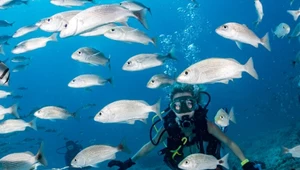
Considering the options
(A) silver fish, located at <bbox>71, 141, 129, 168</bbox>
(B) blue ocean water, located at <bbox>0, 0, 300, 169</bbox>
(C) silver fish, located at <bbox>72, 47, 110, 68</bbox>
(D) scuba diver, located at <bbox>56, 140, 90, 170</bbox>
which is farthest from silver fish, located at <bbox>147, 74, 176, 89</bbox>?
(B) blue ocean water, located at <bbox>0, 0, 300, 169</bbox>

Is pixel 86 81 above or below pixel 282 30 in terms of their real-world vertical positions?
below

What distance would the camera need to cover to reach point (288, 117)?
2986cm

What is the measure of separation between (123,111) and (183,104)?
1054 mm

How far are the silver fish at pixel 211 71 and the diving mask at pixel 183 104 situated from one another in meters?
1.08

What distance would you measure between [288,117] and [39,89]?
11411 cm

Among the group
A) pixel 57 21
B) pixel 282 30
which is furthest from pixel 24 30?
pixel 282 30

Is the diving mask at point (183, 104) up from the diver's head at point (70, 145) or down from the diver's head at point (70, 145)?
up

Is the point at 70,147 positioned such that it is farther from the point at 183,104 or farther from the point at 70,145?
the point at 183,104

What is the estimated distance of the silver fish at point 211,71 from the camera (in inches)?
152

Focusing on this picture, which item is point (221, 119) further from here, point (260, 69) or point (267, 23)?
point (267, 23)

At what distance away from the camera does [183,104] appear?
16.5 feet

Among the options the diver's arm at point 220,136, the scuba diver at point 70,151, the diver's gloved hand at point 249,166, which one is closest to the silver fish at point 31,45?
the diver's arm at point 220,136

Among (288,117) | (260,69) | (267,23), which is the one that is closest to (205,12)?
(267,23)

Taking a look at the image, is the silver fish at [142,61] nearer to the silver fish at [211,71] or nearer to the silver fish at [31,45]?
the silver fish at [211,71]
